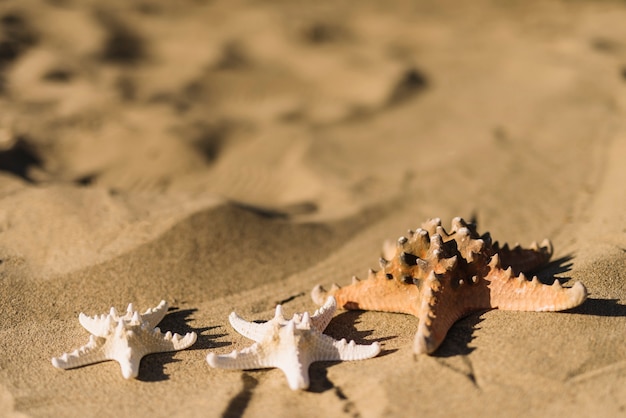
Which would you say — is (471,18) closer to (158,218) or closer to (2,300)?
(158,218)

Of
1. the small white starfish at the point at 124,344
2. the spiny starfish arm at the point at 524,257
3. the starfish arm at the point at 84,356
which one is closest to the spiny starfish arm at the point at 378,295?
the spiny starfish arm at the point at 524,257

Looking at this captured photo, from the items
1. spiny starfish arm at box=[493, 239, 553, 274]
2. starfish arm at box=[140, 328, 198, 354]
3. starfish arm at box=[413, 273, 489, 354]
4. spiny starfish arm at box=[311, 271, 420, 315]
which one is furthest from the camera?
spiny starfish arm at box=[493, 239, 553, 274]

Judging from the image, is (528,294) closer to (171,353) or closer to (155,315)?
(171,353)

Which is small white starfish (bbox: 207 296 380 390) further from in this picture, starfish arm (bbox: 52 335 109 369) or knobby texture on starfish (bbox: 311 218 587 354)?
starfish arm (bbox: 52 335 109 369)

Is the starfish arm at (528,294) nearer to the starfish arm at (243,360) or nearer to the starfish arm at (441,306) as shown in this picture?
the starfish arm at (441,306)

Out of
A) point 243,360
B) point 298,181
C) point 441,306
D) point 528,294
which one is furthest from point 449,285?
point 298,181

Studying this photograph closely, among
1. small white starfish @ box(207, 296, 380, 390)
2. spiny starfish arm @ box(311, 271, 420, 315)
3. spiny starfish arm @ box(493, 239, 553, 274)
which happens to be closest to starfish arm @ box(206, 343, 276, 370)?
small white starfish @ box(207, 296, 380, 390)

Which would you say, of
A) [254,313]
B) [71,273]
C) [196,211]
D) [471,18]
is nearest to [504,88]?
[471,18]

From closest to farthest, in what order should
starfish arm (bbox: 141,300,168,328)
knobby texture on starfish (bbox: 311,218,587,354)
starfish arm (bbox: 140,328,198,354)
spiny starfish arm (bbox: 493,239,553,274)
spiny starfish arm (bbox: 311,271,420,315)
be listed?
knobby texture on starfish (bbox: 311,218,587,354), starfish arm (bbox: 140,328,198,354), spiny starfish arm (bbox: 311,271,420,315), starfish arm (bbox: 141,300,168,328), spiny starfish arm (bbox: 493,239,553,274)
